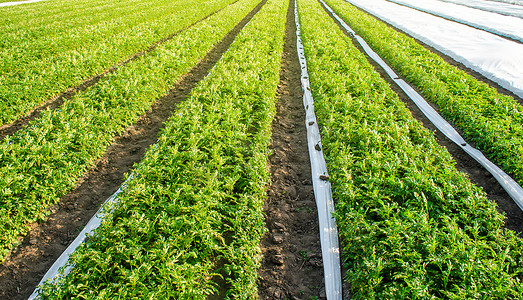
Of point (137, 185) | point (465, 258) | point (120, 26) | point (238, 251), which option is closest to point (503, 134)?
point (465, 258)

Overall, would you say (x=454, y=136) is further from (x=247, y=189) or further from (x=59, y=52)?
(x=59, y=52)

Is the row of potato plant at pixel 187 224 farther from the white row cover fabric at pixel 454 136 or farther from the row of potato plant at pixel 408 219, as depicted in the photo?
the white row cover fabric at pixel 454 136

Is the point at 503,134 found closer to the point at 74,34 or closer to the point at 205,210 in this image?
the point at 205,210

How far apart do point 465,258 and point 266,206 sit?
2346mm

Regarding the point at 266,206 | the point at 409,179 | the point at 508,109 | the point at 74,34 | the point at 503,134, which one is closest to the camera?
the point at 409,179

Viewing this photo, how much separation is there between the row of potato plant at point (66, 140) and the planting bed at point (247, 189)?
26mm

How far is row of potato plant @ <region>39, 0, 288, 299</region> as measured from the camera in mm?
2637

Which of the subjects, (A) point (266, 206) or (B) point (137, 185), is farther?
(A) point (266, 206)

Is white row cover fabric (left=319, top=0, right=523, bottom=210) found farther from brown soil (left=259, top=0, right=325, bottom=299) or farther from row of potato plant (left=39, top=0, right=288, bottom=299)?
row of potato plant (left=39, top=0, right=288, bottom=299)

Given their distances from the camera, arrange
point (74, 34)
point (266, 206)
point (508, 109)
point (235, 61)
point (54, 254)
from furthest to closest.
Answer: point (74, 34) → point (235, 61) → point (508, 109) → point (266, 206) → point (54, 254)

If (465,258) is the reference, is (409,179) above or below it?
above

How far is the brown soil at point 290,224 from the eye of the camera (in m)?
3.03

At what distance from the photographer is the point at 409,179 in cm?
360

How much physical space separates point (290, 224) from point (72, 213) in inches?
122
